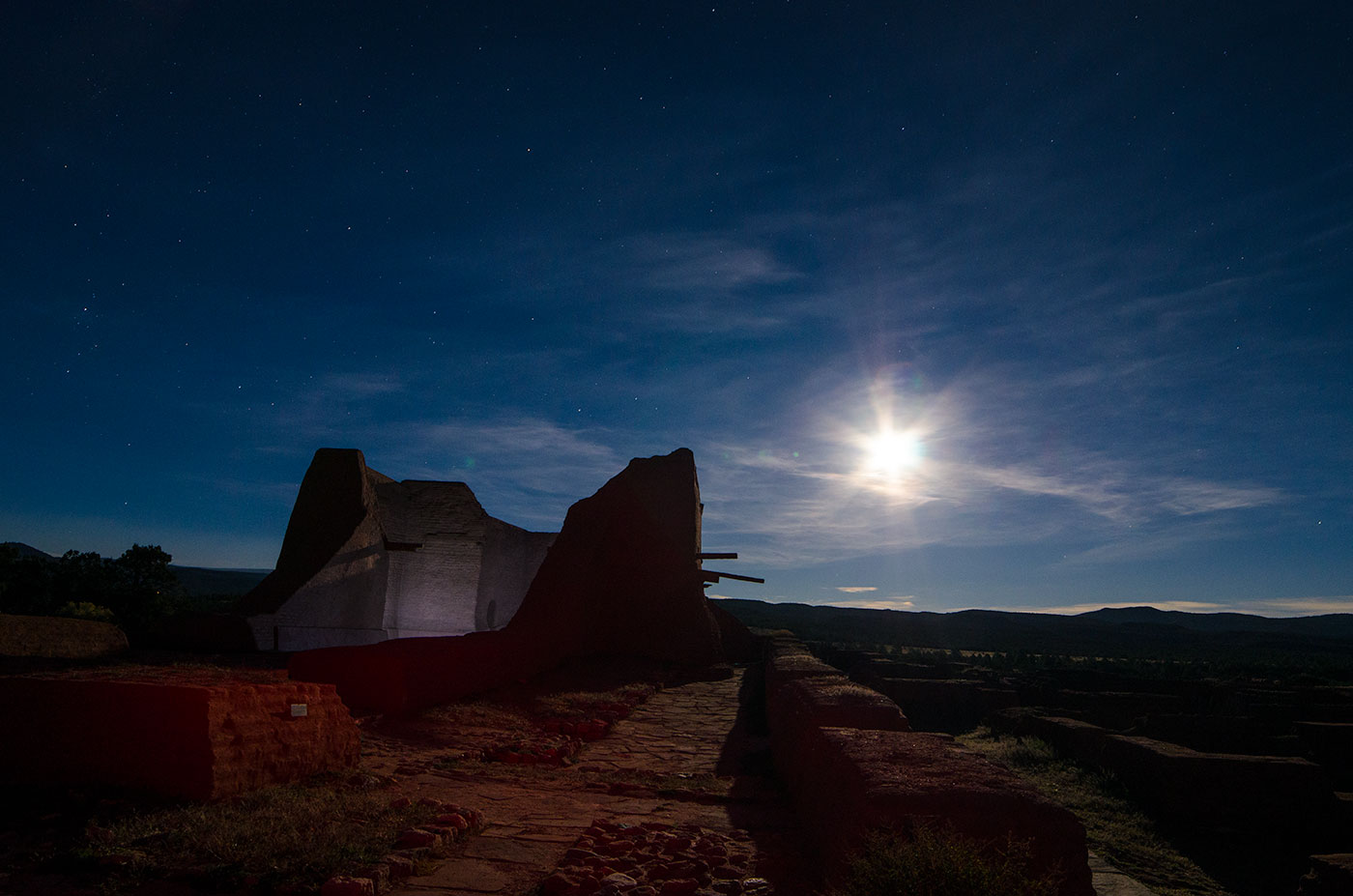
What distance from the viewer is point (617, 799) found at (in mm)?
4902

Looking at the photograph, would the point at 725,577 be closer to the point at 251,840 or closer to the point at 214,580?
the point at 251,840

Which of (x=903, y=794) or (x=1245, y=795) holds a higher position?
(x=903, y=794)

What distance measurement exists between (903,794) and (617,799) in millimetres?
2639

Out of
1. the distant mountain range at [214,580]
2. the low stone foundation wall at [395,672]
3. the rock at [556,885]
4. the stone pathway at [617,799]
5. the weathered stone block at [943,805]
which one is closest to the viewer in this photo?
the weathered stone block at [943,805]

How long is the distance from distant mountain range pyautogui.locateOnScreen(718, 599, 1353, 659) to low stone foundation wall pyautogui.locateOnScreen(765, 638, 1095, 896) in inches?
1374

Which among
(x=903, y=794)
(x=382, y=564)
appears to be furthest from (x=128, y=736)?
(x=382, y=564)

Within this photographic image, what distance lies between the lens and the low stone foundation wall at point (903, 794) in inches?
106

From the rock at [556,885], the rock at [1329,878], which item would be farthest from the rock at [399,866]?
the rock at [1329,878]

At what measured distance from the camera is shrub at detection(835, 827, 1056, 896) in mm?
2244

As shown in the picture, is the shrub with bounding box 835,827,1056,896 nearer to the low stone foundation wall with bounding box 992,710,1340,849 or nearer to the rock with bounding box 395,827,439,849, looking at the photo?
the rock with bounding box 395,827,439,849

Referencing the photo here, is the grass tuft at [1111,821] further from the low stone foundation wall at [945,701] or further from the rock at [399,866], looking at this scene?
the low stone foundation wall at [945,701]

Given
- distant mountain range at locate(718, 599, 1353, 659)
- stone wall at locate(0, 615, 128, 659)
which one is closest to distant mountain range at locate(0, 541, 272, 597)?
distant mountain range at locate(718, 599, 1353, 659)

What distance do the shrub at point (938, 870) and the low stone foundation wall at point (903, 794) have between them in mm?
100

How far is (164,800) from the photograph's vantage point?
3.72m
